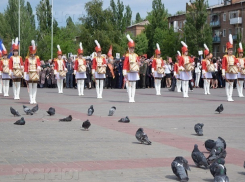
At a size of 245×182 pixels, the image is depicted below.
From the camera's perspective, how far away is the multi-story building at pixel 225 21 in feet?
285

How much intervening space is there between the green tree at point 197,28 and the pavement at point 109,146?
61.5 metres

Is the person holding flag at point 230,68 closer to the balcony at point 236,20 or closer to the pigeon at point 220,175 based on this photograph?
the pigeon at point 220,175

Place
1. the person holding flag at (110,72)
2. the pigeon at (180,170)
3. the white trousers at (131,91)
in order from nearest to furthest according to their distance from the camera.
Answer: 1. the pigeon at (180,170)
2. the white trousers at (131,91)
3. the person holding flag at (110,72)

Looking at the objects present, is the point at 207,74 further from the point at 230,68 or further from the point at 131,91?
the point at 131,91

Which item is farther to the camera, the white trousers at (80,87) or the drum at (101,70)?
the white trousers at (80,87)

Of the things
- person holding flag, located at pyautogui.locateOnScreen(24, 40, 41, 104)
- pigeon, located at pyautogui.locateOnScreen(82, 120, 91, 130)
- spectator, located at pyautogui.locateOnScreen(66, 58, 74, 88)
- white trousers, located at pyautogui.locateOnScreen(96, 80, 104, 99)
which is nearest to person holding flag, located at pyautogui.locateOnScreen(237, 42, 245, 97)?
white trousers, located at pyautogui.locateOnScreen(96, 80, 104, 99)

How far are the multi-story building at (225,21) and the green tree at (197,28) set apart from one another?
28.2 feet

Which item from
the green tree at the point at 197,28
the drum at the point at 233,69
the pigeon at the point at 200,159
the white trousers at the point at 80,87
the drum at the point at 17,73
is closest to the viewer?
the pigeon at the point at 200,159

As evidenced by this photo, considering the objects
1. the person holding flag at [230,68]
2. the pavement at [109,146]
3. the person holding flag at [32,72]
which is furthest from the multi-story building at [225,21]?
the pavement at [109,146]

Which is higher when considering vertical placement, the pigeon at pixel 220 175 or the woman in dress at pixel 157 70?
the woman in dress at pixel 157 70

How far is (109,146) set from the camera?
10.9 metres

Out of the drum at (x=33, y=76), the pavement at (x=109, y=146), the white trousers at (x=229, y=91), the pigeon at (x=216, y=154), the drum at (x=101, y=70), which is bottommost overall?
the pavement at (x=109, y=146)

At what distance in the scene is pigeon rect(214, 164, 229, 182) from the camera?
7.07m

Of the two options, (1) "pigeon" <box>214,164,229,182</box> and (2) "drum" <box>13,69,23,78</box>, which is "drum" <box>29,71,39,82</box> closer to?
(2) "drum" <box>13,69,23,78</box>
